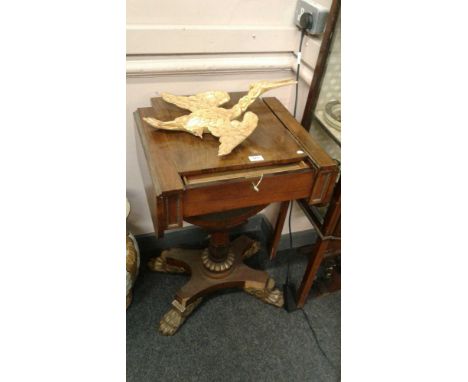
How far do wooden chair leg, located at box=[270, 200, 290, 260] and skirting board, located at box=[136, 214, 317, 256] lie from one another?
0.06 m

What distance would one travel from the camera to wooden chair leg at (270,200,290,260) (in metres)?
1.44

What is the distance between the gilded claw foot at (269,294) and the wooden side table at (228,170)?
0.38m

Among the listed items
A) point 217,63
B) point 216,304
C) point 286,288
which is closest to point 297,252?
point 286,288

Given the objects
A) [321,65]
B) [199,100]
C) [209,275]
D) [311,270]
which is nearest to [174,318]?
[209,275]

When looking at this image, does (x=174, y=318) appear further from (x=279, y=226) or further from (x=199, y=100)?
(x=199, y=100)

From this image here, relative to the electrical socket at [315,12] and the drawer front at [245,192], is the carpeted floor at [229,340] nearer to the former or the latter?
the drawer front at [245,192]

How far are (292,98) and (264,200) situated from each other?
550mm

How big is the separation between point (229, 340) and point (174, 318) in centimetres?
22

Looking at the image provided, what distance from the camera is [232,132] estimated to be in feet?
2.95

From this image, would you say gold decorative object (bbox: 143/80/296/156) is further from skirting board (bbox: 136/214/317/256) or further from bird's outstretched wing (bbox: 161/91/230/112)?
skirting board (bbox: 136/214/317/256)

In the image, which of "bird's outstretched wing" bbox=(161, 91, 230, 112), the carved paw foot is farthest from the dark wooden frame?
the carved paw foot

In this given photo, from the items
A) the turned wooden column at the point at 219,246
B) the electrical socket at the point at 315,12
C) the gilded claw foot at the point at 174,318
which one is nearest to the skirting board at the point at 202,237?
the turned wooden column at the point at 219,246

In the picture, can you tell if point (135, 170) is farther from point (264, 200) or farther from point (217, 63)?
point (264, 200)

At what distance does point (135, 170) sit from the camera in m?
1.30
